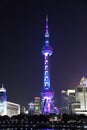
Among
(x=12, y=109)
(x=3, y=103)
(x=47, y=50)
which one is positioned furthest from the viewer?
(x=12, y=109)

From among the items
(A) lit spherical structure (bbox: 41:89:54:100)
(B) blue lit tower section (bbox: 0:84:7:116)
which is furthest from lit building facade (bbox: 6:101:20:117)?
(A) lit spherical structure (bbox: 41:89:54:100)

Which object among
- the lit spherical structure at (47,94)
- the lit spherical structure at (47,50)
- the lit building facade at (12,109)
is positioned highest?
the lit spherical structure at (47,50)

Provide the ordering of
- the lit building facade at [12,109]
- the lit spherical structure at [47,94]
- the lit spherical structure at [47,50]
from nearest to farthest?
1. the lit spherical structure at [47,94]
2. the lit spherical structure at [47,50]
3. the lit building facade at [12,109]

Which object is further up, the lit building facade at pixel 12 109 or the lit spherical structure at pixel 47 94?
the lit spherical structure at pixel 47 94

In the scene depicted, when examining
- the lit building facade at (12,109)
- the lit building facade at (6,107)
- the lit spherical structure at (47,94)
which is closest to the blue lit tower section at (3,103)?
the lit building facade at (6,107)

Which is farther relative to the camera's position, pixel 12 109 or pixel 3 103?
pixel 12 109

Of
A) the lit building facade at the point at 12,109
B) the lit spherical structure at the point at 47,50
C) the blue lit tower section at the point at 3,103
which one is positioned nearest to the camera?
the lit spherical structure at the point at 47,50

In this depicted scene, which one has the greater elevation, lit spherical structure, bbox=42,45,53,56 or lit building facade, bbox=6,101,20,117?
lit spherical structure, bbox=42,45,53,56

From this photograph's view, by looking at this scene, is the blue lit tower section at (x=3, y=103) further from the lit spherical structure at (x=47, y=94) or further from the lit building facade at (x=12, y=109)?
the lit spherical structure at (x=47, y=94)

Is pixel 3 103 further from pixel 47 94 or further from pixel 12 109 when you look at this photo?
pixel 47 94

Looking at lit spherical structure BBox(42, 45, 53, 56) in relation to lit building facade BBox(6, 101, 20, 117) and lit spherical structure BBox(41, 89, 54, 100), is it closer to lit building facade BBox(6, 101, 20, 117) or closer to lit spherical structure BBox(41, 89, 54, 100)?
lit spherical structure BBox(41, 89, 54, 100)

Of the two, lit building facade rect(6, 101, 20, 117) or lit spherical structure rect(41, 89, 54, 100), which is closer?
lit spherical structure rect(41, 89, 54, 100)

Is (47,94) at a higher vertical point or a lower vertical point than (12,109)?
higher

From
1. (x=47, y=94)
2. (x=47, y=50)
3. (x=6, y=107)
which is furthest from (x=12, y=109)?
(x=47, y=50)
